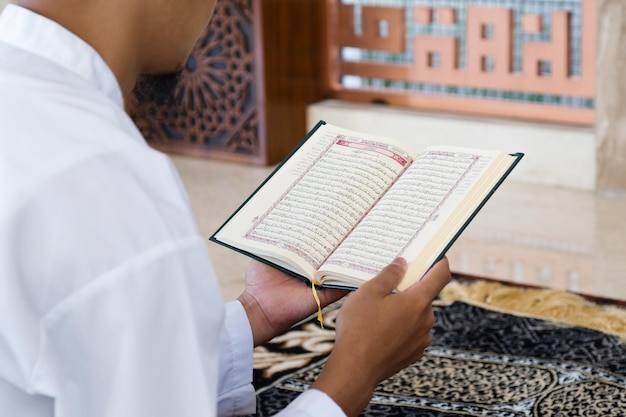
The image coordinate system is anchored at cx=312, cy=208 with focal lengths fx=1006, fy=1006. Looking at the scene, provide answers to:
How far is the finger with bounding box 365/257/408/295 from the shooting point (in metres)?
1.28

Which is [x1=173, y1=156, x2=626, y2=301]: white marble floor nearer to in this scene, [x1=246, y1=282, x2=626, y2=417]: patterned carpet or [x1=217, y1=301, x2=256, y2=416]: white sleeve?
[x1=246, y1=282, x2=626, y2=417]: patterned carpet

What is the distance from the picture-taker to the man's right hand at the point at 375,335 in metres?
1.18

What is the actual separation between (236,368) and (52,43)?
66 centimetres

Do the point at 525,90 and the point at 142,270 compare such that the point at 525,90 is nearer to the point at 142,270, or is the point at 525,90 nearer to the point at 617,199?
the point at 617,199

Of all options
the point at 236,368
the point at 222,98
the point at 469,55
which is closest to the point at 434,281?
the point at 236,368

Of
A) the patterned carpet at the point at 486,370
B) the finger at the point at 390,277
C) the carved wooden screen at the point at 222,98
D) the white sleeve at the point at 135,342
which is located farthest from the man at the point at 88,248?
the carved wooden screen at the point at 222,98

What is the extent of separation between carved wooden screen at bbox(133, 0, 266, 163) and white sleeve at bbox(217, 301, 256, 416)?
3220 mm

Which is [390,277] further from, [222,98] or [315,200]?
[222,98]

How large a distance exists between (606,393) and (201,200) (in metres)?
2.26

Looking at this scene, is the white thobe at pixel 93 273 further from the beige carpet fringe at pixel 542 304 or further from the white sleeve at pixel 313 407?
the beige carpet fringe at pixel 542 304

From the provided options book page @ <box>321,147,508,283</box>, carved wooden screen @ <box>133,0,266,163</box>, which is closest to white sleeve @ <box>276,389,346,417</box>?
book page @ <box>321,147,508,283</box>

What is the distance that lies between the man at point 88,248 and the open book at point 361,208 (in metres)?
0.47

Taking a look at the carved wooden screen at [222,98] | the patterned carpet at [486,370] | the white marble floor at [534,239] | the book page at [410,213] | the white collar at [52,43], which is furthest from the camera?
the carved wooden screen at [222,98]

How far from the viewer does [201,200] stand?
4227 millimetres
